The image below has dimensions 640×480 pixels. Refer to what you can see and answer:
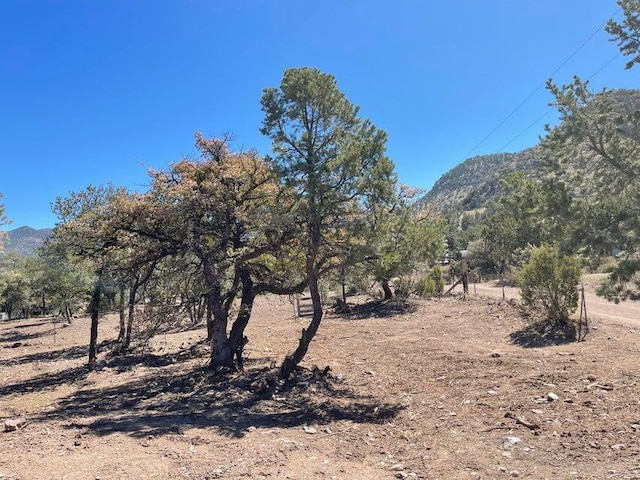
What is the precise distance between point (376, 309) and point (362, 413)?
14887mm

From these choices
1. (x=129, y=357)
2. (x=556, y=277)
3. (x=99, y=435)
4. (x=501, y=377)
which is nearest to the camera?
(x=99, y=435)

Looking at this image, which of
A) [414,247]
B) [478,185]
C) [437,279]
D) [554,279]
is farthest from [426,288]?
[478,185]

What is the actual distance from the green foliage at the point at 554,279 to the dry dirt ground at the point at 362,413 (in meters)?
1.02

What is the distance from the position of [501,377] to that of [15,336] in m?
32.3

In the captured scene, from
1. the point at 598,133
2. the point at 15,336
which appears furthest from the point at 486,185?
the point at 598,133

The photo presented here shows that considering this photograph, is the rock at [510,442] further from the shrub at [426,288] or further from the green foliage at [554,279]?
the shrub at [426,288]

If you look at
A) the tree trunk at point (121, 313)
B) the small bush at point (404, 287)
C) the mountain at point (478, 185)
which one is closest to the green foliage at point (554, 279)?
the small bush at point (404, 287)

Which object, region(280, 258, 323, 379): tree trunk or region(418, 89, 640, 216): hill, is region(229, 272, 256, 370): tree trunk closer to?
region(280, 258, 323, 379): tree trunk

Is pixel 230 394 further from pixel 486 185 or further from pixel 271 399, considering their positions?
pixel 486 185

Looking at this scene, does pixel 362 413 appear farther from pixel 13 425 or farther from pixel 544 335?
pixel 544 335

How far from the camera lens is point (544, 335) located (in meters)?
13.2

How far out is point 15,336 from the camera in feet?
100

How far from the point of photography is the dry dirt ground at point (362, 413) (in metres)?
6.04

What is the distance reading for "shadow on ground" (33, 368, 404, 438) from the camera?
8312 millimetres
